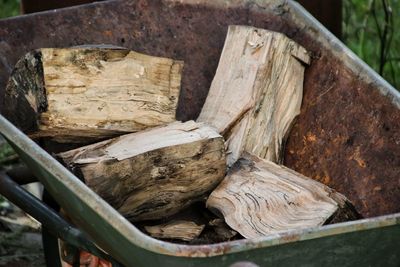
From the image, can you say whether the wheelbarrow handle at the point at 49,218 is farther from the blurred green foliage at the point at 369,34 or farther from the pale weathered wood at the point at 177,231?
the blurred green foliage at the point at 369,34

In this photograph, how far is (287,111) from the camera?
8.78 feet

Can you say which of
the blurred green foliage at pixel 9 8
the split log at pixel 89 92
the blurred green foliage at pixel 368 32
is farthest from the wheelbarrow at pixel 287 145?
the blurred green foliage at pixel 9 8

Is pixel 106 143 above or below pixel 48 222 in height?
above

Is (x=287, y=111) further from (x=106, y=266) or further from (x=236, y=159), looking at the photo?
(x=106, y=266)

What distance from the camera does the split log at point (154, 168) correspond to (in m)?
2.25

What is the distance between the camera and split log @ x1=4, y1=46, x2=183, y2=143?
244cm

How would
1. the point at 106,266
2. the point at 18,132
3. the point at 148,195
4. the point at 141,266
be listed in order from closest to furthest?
the point at 141,266
the point at 18,132
the point at 148,195
the point at 106,266

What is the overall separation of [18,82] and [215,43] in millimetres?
662

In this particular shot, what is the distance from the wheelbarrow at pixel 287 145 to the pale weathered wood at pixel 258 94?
0.05 meters

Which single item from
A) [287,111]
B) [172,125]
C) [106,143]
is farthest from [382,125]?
[106,143]

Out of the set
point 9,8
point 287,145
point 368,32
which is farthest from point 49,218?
point 9,8

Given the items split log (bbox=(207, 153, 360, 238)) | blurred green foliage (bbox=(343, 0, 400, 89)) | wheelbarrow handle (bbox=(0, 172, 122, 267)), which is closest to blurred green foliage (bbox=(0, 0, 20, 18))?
blurred green foliage (bbox=(343, 0, 400, 89))

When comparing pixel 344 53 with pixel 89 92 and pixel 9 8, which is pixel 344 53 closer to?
pixel 89 92

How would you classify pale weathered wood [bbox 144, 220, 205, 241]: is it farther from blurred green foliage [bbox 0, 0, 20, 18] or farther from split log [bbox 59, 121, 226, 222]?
blurred green foliage [bbox 0, 0, 20, 18]
